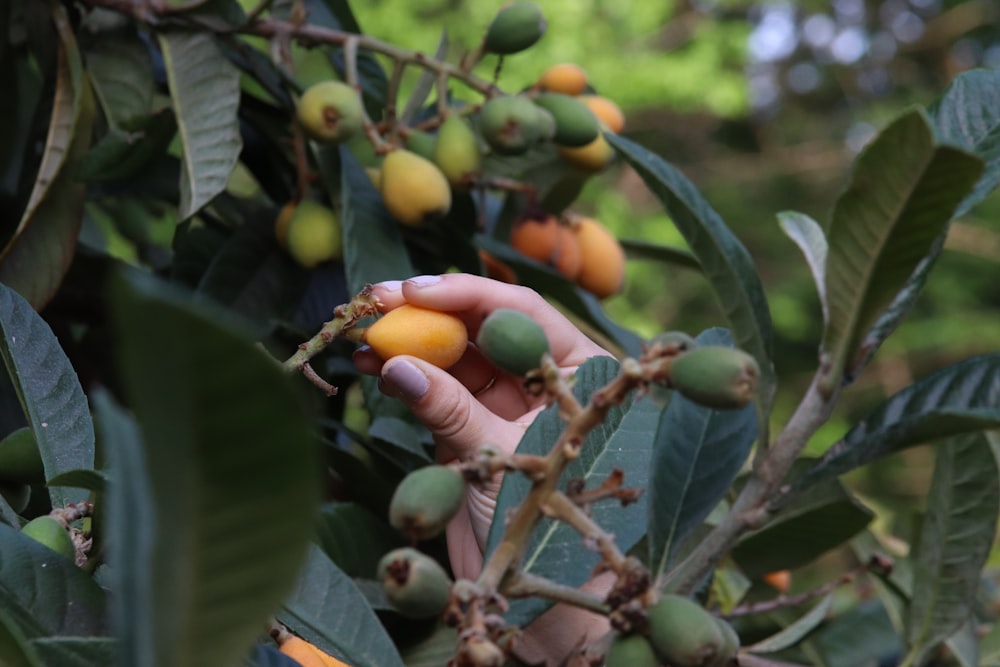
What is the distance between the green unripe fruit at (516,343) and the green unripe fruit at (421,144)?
2.03 ft

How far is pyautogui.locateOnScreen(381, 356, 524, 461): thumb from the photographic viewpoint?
71 cm

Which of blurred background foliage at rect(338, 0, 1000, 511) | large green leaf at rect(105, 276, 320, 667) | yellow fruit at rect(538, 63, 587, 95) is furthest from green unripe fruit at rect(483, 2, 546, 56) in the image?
blurred background foliage at rect(338, 0, 1000, 511)

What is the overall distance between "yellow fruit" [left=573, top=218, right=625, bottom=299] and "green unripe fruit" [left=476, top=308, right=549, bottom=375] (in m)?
0.79

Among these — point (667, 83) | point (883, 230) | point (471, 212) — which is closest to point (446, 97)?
point (471, 212)

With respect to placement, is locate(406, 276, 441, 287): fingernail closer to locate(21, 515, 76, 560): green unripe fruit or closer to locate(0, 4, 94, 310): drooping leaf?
locate(21, 515, 76, 560): green unripe fruit

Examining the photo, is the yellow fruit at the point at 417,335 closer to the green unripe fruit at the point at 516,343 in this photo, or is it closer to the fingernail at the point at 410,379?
the fingernail at the point at 410,379

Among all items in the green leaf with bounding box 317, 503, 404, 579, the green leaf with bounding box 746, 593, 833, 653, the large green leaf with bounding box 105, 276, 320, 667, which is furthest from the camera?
the green leaf with bounding box 746, 593, 833, 653

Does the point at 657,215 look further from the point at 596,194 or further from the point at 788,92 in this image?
the point at 788,92

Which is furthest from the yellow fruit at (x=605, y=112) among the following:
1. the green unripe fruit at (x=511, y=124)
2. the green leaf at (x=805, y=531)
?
the green leaf at (x=805, y=531)

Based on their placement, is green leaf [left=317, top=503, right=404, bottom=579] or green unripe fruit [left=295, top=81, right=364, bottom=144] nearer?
green leaf [left=317, top=503, right=404, bottom=579]

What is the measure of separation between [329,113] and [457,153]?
15cm

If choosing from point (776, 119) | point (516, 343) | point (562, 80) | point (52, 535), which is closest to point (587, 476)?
point (516, 343)

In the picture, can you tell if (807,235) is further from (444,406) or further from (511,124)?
(511,124)

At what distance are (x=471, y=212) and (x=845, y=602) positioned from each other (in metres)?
A: 0.80
